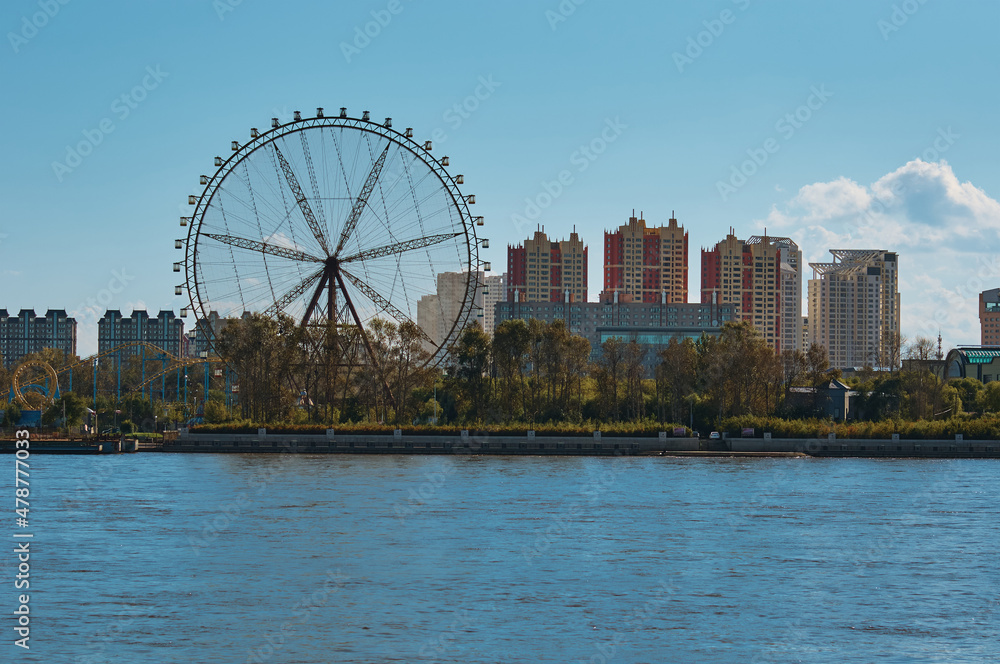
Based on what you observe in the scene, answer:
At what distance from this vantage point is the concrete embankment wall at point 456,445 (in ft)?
275

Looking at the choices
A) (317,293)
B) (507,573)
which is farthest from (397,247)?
(507,573)

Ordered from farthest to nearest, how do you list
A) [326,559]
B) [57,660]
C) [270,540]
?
[270,540]
[326,559]
[57,660]

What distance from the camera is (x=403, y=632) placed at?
24.2 metres

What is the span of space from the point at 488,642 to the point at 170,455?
64843mm

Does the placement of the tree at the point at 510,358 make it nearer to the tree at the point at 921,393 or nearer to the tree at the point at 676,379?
the tree at the point at 676,379

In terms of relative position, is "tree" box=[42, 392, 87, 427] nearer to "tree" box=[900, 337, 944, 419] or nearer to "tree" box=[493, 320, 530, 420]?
"tree" box=[493, 320, 530, 420]

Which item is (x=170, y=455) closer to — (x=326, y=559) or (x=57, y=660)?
(x=326, y=559)

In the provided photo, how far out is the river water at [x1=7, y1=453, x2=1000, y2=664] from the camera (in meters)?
23.3

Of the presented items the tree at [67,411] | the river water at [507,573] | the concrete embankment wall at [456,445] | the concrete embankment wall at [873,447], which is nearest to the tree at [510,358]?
the concrete embankment wall at [456,445]

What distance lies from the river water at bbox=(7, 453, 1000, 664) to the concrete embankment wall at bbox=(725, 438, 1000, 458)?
27.7 m

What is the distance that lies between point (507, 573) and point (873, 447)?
5984 cm

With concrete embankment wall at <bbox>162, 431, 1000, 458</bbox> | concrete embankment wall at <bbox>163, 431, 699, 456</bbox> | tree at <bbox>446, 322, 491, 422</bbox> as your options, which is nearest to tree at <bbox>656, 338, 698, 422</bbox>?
concrete embankment wall at <bbox>162, 431, 1000, 458</bbox>

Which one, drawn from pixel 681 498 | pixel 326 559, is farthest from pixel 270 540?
pixel 681 498

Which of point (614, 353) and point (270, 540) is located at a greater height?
point (614, 353)
